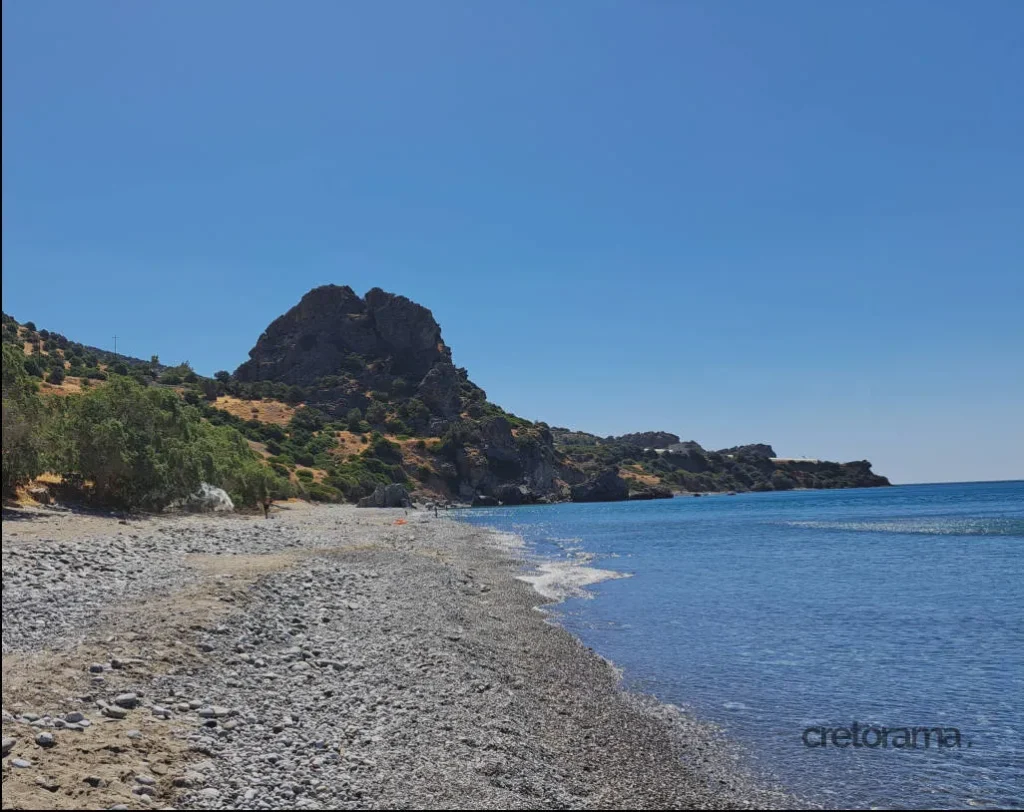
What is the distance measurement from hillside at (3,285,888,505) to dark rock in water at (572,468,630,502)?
302 mm

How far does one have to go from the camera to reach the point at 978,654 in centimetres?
1800

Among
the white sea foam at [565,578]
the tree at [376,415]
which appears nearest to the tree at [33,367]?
the white sea foam at [565,578]

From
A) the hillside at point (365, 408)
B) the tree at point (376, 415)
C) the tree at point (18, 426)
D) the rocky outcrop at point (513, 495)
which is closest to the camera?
the tree at point (18, 426)

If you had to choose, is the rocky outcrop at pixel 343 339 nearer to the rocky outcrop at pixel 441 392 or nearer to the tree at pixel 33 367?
the rocky outcrop at pixel 441 392

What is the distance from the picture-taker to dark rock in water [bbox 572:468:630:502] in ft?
596

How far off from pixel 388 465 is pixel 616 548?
3665 inches

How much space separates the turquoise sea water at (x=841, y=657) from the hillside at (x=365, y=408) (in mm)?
72411

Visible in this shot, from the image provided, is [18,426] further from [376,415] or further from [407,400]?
[407,400]

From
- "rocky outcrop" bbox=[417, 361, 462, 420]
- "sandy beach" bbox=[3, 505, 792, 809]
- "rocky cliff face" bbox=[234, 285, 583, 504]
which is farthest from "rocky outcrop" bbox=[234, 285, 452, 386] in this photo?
"sandy beach" bbox=[3, 505, 792, 809]

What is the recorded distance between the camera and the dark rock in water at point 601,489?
596ft

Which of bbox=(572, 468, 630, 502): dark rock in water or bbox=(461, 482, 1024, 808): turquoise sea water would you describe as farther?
bbox=(572, 468, 630, 502): dark rock in water

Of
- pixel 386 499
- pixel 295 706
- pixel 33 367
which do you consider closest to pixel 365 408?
pixel 386 499

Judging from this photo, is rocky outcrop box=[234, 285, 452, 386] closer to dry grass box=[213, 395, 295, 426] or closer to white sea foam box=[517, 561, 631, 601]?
dry grass box=[213, 395, 295, 426]

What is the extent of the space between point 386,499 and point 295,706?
96861 mm
